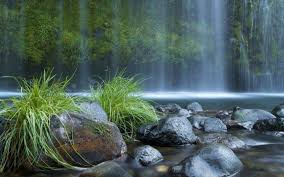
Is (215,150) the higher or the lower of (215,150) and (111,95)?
the lower

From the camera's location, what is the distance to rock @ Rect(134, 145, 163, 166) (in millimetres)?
4590

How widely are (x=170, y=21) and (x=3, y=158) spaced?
51.6 feet

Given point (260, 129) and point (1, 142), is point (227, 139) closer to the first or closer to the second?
point (260, 129)

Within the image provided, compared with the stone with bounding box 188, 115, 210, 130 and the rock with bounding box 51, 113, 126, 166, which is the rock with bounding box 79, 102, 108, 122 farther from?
the stone with bounding box 188, 115, 210, 130

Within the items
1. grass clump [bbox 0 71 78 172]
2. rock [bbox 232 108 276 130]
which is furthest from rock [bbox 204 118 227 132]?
grass clump [bbox 0 71 78 172]

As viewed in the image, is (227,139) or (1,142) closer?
(1,142)

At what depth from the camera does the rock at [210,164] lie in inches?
159

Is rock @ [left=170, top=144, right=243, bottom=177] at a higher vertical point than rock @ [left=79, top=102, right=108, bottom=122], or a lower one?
lower

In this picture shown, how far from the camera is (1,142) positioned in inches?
175

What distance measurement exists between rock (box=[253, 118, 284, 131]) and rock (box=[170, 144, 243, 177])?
8.40ft

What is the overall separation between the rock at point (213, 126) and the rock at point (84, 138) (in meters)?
2.29

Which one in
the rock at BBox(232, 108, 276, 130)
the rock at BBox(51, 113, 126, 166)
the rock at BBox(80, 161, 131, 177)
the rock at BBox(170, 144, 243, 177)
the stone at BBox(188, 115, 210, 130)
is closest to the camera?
the rock at BBox(80, 161, 131, 177)

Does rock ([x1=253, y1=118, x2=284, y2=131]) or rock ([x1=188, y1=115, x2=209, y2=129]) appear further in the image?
rock ([x1=188, y1=115, x2=209, y2=129])

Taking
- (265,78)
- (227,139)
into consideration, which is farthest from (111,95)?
(265,78)
